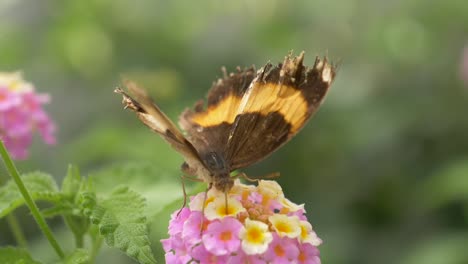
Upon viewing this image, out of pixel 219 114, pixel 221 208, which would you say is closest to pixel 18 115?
pixel 219 114

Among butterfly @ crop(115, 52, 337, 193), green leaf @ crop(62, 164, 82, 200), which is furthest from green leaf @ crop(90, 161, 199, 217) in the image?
butterfly @ crop(115, 52, 337, 193)

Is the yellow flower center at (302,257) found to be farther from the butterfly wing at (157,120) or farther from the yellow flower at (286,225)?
the butterfly wing at (157,120)

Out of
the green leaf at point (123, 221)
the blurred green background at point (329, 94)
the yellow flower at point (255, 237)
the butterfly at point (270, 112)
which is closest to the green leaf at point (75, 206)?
the green leaf at point (123, 221)

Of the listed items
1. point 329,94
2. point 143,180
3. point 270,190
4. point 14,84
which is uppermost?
point 329,94

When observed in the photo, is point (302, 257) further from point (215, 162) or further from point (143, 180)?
point (143, 180)

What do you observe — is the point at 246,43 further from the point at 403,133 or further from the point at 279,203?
the point at 279,203

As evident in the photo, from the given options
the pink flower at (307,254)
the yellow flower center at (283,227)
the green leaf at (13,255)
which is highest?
the yellow flower center at (283,227)
